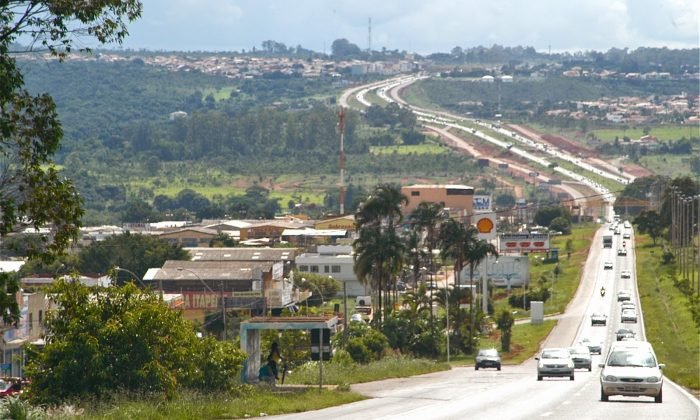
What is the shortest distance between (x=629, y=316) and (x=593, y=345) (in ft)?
75.6

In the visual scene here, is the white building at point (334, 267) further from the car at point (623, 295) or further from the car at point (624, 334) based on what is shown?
the car at point (624, 334)

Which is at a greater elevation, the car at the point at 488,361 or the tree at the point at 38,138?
the tree at the point at 38,138

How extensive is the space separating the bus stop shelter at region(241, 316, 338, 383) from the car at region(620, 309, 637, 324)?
6221 cm

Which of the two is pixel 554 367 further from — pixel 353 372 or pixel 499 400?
pixel 499 400

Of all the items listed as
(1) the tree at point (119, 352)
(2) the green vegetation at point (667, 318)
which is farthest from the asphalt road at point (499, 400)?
(1) the tree at point (119, 352)

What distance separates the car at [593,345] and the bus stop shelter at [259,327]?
119 feet

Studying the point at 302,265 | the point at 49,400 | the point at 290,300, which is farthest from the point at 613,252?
the point at 49,400

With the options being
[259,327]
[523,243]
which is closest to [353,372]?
[259,327]

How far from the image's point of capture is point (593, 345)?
8119 centimetres

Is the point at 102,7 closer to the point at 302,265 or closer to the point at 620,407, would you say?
the point at 620,407

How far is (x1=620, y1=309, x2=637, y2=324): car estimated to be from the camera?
103m

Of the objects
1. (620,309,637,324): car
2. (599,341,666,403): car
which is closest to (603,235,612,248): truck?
(620,309,637,324): car

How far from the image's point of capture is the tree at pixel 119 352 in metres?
36.8

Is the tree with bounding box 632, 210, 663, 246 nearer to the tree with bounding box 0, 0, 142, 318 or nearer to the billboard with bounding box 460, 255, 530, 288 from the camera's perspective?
the billboard with bounding box 460, 255, 530, 288
